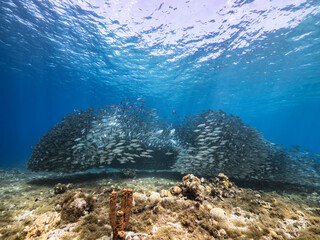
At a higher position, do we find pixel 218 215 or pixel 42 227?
pixel 218 215

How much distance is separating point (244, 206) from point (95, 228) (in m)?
5.29

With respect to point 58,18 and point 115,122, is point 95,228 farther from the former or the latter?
point 58,18

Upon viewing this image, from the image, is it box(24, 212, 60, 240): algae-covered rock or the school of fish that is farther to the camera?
the school of fish

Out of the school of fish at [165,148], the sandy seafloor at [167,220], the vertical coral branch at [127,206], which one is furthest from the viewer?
the school of fish at [165,148]

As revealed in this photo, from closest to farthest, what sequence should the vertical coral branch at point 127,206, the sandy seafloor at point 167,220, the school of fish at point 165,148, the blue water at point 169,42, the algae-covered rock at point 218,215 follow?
the vertical coral branch at point 127,206 → the sandy seafloor at point 167,220 → the algae-covered rock at point 218,215 → the school of fish at point 165,148 → the blue water at point 169,42

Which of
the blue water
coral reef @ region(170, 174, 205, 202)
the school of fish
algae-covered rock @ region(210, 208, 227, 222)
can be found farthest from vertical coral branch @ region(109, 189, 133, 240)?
the blue water

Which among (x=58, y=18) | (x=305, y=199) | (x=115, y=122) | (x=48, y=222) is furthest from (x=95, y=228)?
(x=58, y=18)

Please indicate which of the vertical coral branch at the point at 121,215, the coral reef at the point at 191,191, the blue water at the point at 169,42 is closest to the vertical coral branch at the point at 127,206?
the vertical coral branch at the point at 121,215

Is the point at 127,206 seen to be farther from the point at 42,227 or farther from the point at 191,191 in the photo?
the point at 191,191

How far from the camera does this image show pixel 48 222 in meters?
3.66

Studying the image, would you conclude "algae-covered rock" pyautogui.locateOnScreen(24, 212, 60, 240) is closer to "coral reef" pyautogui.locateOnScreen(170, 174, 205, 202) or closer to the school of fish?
"coral reef" pyautogui.locateOnScreen(170, 174, 205, 202)

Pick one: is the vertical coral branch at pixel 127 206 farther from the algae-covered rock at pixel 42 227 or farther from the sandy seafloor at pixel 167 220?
the algae-covered rock at pixel 42 227

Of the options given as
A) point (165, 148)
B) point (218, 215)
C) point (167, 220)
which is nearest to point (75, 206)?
point (167, 220)

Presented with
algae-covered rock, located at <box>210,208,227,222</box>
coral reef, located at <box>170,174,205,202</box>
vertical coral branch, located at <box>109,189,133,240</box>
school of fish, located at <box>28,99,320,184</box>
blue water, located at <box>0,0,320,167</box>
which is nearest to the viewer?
vertical coral branch, located at <box>109,189,133,240</box>
